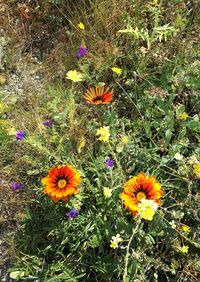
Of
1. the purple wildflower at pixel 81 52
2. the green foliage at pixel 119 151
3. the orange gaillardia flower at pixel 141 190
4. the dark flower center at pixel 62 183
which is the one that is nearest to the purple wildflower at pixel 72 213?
the green foliage at pixel 119 151

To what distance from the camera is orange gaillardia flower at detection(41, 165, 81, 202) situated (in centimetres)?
171

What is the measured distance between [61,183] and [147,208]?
0.40 meters

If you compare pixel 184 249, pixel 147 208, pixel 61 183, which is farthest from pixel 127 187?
pixel 184 249

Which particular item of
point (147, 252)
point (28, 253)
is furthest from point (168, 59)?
point (28, 253)

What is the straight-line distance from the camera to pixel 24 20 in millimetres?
2846

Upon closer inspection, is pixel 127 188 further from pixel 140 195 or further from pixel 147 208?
pixel 147 208

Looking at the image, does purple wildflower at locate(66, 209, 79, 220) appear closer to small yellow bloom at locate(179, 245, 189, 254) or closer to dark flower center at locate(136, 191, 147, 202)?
dark flower center at locate(136, 191, 147, 202)

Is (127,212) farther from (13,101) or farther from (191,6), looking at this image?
(191,6)

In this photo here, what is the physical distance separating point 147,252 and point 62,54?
134 centimetres

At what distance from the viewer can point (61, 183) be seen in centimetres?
174

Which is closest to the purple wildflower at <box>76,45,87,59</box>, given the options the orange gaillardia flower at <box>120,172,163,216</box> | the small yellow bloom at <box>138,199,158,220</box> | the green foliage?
the green foliage

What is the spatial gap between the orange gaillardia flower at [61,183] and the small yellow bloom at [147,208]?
321mm

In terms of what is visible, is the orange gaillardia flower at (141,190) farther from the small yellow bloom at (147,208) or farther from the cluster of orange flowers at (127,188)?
the small yellow bloom at (147,208)

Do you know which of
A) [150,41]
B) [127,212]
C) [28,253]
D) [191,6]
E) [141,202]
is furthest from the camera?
[191,6]
